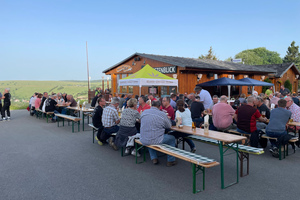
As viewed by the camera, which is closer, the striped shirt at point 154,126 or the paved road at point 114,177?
the paved road at point 114,177

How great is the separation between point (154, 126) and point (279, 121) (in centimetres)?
304

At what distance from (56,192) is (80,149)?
260cm

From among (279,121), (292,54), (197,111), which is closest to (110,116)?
(197,111)

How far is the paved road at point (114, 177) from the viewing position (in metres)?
3.48

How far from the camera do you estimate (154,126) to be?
177 inches

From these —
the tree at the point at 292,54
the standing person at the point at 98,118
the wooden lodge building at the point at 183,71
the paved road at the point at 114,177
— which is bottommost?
the paved road at the point at 114,177

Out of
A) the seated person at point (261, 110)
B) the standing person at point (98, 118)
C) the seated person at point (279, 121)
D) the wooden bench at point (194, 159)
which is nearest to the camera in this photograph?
the wooden bench at point (194, 159)

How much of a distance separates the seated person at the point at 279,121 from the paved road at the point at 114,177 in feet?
2.01

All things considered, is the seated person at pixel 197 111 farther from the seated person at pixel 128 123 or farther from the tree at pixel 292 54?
the tree at pixel 292 54

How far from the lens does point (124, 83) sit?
34.3 ft

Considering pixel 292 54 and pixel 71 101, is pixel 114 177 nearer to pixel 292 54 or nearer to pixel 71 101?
pixel 71 101

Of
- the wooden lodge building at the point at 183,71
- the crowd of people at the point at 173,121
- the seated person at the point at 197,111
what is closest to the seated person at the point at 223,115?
the crowd of people at the point at 173,121

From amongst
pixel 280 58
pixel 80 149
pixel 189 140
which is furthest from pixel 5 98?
pixel 280 58

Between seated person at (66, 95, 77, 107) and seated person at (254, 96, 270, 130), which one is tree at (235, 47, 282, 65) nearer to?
seated person at (66, 95, 77, 107)
